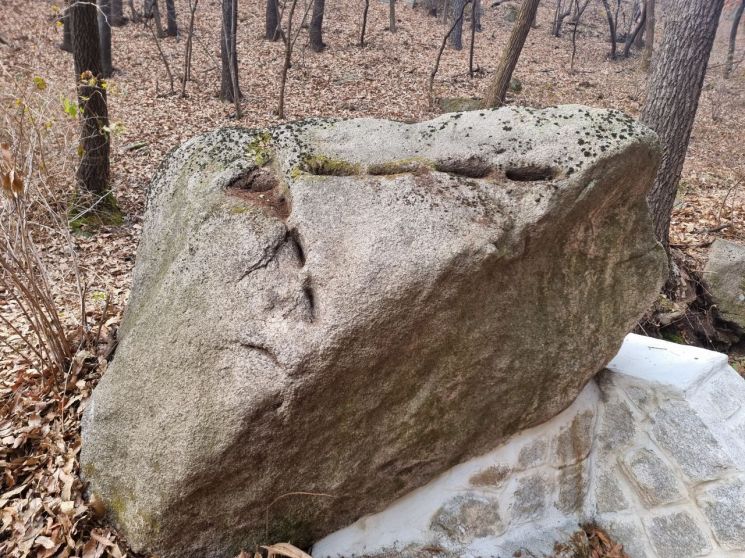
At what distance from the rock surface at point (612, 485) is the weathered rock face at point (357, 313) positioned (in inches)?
6.6

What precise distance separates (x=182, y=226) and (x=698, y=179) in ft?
29.3

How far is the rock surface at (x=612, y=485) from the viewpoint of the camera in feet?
9.39

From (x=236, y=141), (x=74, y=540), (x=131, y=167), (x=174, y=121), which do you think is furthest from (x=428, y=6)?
(x=74, y=540)

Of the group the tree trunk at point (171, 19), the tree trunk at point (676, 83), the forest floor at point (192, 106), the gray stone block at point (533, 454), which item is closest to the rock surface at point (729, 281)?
the forest floor at point (192, 106)

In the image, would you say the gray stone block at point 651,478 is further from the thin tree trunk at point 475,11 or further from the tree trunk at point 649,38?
the tree trunk at point 649,38

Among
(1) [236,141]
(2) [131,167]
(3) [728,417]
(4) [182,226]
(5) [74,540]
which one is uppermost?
(1) [236,141]

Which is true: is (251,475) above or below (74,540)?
above

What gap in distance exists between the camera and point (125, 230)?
640 cm

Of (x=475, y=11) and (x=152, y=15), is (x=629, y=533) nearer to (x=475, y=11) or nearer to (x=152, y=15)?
(x=475, y=11)

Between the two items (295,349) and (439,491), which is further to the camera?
(439,491)

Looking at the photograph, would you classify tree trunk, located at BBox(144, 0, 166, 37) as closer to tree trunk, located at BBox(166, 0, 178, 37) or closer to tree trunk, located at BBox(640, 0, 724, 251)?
tree trunk, located at BBox(166, 0, 178, 37)

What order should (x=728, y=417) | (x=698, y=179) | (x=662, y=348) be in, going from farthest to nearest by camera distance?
1. (x=698, y=179)
2. (x=662, y=348)
3. (x=728, y=417)

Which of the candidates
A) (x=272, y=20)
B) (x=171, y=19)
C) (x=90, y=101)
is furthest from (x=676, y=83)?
(x=171, y=19)

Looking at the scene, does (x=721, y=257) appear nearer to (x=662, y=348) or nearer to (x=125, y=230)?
(x=662, y=348)
